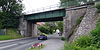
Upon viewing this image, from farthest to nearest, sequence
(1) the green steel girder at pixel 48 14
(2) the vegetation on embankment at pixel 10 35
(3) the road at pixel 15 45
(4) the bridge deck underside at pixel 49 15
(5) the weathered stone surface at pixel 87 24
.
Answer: (2) the vegetation on embankment at pixel 10 35
(4) the bridge deck underside at pixel 49 15
(1) the green steel girder at pixel 48 14
(5) the weathered stone surface at pixel 87 24
(3) the road at pixel 15 45

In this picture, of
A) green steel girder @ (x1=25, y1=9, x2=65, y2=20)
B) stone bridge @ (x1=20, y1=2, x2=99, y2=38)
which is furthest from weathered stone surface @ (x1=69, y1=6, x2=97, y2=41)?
green steel girder @ (x1=25, y1=9, x2=65, y2=20)

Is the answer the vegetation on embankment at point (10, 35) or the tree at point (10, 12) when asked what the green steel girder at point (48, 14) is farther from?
the vegetation on embankment at point (10, 35)

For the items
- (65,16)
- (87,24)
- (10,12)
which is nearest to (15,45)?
(87,24)

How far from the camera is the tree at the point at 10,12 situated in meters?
40.8

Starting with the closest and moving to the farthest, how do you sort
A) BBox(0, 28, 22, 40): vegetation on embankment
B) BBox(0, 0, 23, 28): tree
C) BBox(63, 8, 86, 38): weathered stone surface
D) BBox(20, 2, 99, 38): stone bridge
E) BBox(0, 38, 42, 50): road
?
BBox(0, 38, 42, 50): road → BBox(20, 2, 99, 38): stone bridge → BBox(63, 8, 86, 38): weathered stone surface → BBox(0, 28, 22, 40): vegetation on embankment → BBox(0, 0, 23, 28): tree

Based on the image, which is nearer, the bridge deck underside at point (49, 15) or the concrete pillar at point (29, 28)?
the bridge deck underside at point (49, 15)

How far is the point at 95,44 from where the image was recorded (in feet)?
27.0

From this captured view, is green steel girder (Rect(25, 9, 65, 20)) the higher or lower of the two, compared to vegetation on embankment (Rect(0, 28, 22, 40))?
higher

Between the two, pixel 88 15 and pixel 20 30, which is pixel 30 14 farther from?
pixel 88 15

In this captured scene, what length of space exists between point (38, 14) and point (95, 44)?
98.8ft

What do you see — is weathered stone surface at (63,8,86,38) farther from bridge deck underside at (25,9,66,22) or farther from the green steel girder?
the green steel girder

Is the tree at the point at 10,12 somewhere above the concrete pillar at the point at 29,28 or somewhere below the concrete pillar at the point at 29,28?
above

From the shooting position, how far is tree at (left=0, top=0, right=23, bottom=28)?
134 ft

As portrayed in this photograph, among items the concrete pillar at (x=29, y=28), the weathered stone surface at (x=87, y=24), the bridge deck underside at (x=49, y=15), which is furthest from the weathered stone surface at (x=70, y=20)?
the concrete pillar at (x=29, y=28)
